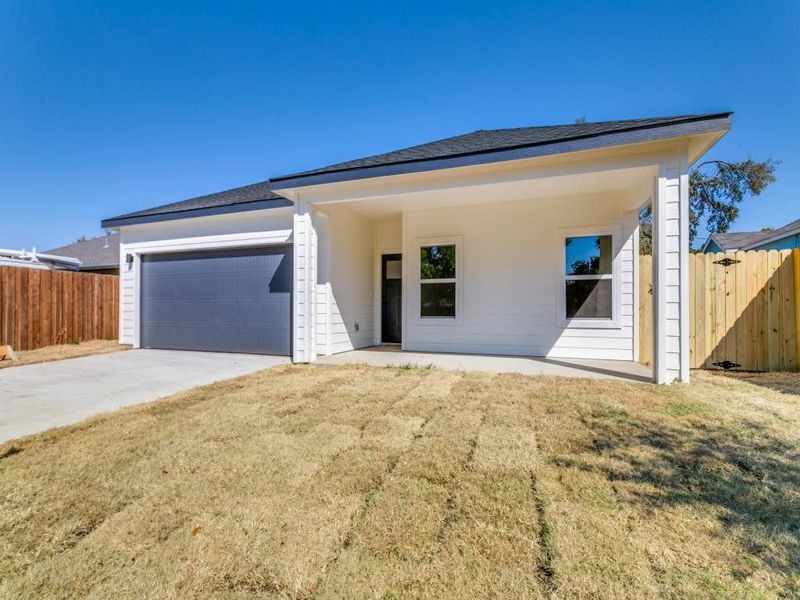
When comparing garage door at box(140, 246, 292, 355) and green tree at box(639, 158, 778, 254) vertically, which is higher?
green tree at box(639, 158, 778, 254)

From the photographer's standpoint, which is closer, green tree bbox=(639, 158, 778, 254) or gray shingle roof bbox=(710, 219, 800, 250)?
gray shingle roof bbox=(710, 219, 800, 250)

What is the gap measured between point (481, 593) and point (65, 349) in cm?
1030

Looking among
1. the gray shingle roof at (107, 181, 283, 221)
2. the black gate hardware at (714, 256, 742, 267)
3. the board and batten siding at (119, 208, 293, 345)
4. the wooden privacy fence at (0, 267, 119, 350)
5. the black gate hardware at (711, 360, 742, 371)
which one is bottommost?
the black gate hardware at (711, 360, 742, 371)

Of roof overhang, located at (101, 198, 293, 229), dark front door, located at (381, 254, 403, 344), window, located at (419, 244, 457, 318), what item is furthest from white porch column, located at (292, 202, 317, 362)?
dark front door, located at (381, 254, 403, 344)

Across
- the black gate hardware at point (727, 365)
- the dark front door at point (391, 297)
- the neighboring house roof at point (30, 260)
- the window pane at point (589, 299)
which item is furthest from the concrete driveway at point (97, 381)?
the neighboring house roof at point (30, 260)

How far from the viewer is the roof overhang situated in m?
6.89

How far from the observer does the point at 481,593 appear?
137cm

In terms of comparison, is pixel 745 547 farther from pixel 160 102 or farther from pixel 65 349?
pixel 160 102

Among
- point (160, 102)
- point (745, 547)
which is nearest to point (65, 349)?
point (160, 102)

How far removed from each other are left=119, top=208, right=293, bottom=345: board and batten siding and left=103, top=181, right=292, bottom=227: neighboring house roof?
15cm

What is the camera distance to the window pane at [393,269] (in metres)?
8.68

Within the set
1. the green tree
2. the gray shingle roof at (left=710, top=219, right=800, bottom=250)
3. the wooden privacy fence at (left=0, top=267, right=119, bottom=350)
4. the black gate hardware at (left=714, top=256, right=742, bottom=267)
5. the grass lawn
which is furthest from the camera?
the green tree

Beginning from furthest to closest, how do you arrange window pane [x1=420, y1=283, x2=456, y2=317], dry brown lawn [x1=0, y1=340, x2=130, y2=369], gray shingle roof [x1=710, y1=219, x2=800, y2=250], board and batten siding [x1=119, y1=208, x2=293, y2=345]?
gray shingle roof [x1=710, y1=219, x2=800, y2=250]
window pane [x1=420, y1=283, x2=456, y2=317]
board and batten siding [x1=119, y1=208, x2=293, y2=345]
dry brown lawn [x1=0, y1=340, x2=130, y2=369]

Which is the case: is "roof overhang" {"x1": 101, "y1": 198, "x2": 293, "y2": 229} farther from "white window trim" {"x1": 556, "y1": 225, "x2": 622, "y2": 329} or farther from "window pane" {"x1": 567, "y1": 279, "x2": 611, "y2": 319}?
"window pane" {"x1": 567, "y1": 279, "x2": 611, "y2": 319}
